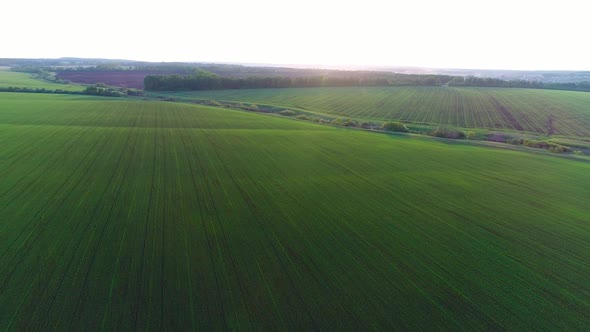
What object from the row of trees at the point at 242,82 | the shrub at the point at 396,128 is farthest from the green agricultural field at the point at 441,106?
the shrub at the point at 396,128

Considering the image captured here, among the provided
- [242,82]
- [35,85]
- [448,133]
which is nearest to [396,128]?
[448,133]

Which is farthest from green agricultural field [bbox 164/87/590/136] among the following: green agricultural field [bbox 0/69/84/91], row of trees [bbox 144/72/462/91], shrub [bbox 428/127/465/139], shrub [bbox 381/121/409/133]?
green agricultural field [bbox 0/69/84/91]

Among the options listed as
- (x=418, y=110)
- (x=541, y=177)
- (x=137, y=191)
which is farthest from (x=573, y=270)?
(x=418, y=110)

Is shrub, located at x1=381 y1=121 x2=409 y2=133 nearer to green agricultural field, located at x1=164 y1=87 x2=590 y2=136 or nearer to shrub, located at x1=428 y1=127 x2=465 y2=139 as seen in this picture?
shrub, located at x1=428 y1=127 x2=465 y2=139

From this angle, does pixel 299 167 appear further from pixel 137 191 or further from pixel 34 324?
pixel 34 324

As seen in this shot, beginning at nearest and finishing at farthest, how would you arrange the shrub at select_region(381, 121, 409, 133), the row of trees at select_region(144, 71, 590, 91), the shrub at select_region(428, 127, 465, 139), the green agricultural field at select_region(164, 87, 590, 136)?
the shrub at select_region(428, 127, 465, 139), the shrub at select_region(381, 121, 409, 133), the green agricultural field at select_region(164, 87, 590, 136), the row of trees at select_region(144, 71, 590, 91)

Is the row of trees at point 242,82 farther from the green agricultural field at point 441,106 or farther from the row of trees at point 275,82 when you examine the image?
the green agricultural field at point 441,106
